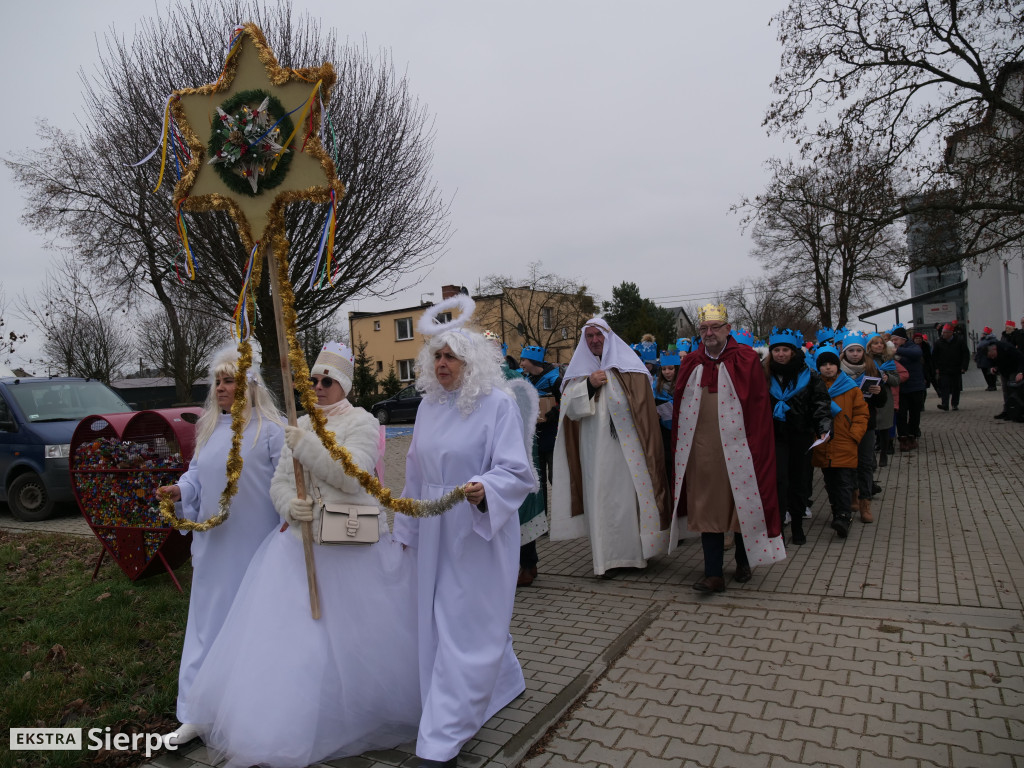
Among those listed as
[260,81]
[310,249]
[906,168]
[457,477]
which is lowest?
[457,477]

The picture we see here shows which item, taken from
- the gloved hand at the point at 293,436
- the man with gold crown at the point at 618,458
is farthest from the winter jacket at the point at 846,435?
the gloved hand at the point at 293,436

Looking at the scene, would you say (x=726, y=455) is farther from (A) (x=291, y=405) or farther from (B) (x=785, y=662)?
(A) (x=291, y=405)

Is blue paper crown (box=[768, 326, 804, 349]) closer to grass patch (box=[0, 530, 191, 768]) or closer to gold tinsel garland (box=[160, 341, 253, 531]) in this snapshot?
gold tinsel garland (box=[160, 341, 253, 531])

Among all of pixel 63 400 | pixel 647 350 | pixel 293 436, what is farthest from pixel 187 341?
pixel 293 436

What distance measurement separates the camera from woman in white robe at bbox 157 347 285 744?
12.5ft

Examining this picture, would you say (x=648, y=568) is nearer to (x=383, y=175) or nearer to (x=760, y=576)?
(x=760, y=576)

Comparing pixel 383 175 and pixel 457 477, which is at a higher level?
pixel 383 175

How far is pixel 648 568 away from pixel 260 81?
476 centimetres

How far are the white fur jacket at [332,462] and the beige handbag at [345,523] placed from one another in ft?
0.19

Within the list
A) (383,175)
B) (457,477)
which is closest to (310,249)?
(383,175)

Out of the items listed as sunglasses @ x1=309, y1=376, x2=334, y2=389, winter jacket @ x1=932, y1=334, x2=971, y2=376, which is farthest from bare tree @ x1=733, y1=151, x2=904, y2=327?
sunglasses @ x1=309, y1=376, x2=334, y2=389

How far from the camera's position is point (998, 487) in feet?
27.9

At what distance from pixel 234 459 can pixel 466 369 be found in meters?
1.24

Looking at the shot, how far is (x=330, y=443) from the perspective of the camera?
11.1ft
